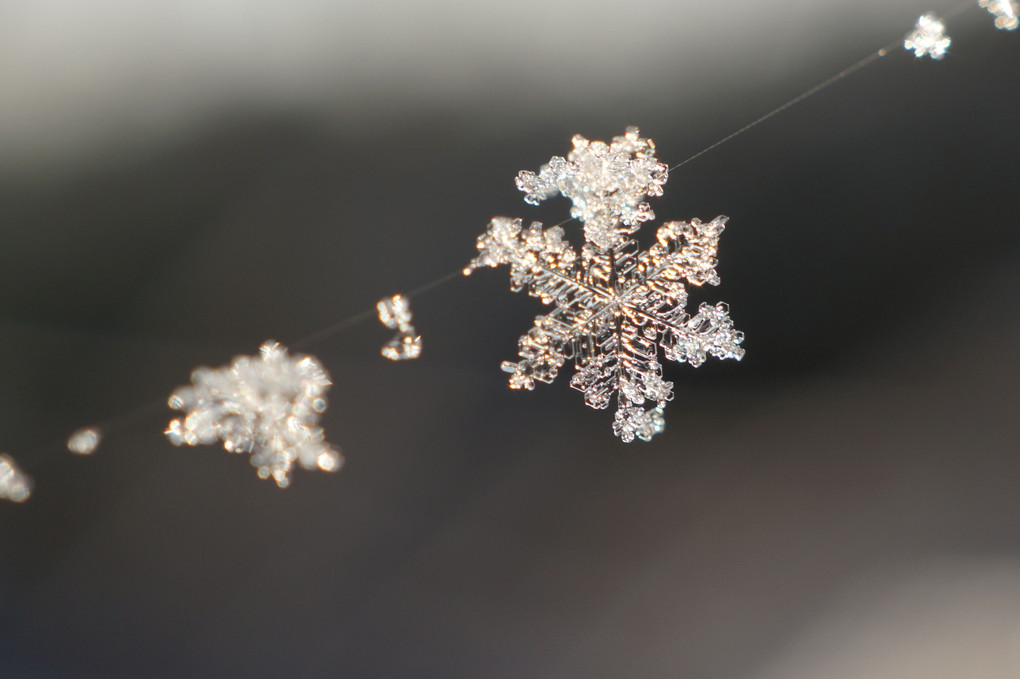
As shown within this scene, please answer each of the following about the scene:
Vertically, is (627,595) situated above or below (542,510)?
below

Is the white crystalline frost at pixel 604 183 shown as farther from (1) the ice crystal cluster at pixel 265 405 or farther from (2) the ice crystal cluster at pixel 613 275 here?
(1) the ice crystal cluster at pixel 265 405

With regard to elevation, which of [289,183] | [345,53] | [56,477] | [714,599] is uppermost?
[345,53]

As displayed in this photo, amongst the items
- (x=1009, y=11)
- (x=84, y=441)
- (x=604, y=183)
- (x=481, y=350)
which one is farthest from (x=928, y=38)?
(x=84, y=441)

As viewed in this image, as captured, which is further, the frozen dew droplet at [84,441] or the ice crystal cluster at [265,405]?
the frozen dew droplet at [84,441]

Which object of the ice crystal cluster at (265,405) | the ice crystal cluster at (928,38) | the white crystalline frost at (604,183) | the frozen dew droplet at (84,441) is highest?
the ice crystal cluster at (928,38)

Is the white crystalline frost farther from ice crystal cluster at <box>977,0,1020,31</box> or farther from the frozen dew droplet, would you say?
the frozen dew droplet

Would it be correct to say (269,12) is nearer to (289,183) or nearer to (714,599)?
(289,183)

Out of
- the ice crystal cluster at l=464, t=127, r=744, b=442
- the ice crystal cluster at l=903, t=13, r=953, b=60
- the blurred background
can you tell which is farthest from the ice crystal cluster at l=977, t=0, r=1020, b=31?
the ice crystal cluster at l=464, t=127, r=744, b=442

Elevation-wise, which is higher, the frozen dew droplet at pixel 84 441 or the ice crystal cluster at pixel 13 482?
the frozen dew droplet at pixel 84 441

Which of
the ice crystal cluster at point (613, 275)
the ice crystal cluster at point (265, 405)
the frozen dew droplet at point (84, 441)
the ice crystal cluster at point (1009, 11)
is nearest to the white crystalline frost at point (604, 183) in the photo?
the ice crystal cluster at point (613, 275)

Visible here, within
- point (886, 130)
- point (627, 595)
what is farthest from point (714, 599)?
point (886, 130)
